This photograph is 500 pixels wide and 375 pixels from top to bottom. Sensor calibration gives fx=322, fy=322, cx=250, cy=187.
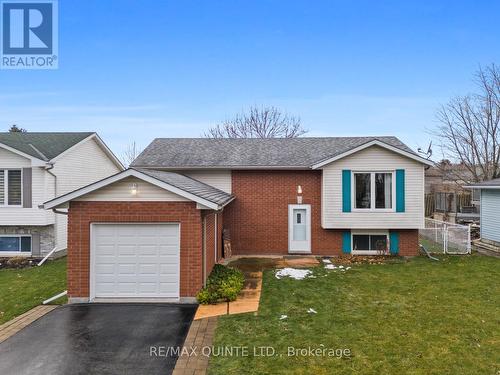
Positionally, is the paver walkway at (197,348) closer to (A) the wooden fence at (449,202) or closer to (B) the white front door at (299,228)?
(B) the white front door at (299,228)

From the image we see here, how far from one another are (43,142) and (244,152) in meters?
9.55

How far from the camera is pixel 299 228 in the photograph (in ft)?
45.6

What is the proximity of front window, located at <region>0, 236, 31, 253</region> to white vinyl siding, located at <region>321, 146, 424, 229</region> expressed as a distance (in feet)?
42.5

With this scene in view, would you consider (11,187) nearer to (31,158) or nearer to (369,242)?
(31,158)

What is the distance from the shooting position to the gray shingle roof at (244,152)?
13945 mm

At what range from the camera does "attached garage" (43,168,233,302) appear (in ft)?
26.8

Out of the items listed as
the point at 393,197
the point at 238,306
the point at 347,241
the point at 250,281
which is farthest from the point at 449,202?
the point at 238,306

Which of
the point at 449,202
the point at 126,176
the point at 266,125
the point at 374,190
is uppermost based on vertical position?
the point at 266,125

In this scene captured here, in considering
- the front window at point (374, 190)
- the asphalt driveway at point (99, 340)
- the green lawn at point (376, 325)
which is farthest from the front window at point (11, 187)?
the front window at point (374, 190)

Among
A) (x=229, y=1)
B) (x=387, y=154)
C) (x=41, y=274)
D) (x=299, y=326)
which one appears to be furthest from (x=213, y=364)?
(x=229, y=1)

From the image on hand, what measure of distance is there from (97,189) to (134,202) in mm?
983

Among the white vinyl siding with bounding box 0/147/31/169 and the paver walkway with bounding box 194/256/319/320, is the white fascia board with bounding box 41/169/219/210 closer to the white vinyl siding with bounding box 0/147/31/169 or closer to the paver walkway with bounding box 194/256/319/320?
the paver walkway with bounding box 194/256/319/320

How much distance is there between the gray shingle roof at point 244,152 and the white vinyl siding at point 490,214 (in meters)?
5.04

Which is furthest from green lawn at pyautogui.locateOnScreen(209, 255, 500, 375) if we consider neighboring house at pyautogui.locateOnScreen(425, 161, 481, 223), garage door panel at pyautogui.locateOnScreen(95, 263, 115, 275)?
neighboring house at pyautogui.locateOnScreen(425, 161, 481, 223)
